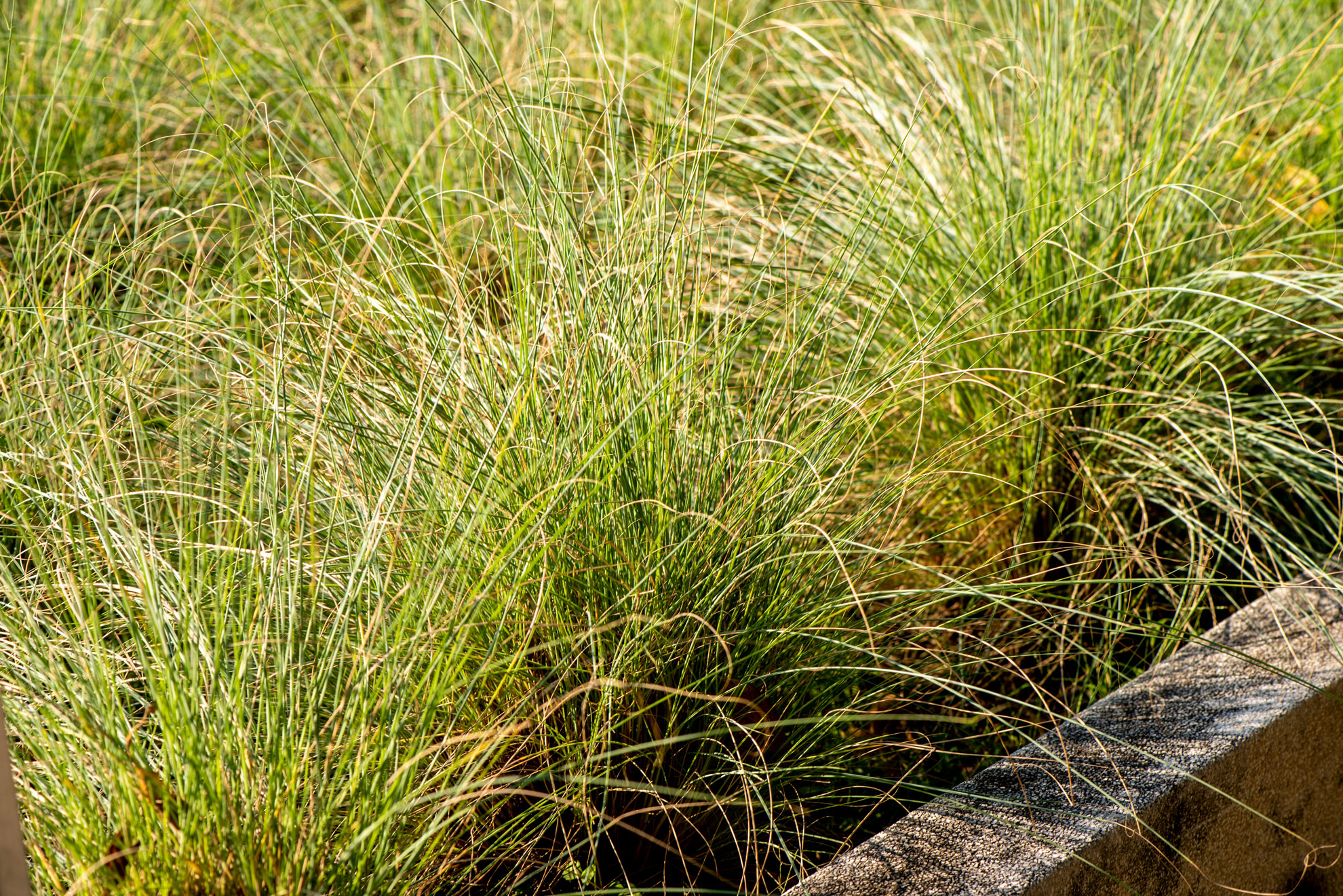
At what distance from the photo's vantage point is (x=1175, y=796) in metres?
1.51

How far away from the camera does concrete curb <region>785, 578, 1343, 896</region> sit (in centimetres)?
139

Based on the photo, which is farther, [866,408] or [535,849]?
[866,408]

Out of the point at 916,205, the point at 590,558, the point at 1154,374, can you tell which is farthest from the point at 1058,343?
the point at 590,558

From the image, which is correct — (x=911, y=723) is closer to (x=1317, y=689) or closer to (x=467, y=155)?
(x=1317, y=689)

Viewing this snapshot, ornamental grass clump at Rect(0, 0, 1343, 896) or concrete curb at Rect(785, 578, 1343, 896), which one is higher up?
ornamental grass clump at Rect(0, 0, 1343, 896)

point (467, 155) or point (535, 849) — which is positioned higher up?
point (467, 155)

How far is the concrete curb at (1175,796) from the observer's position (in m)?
1.39

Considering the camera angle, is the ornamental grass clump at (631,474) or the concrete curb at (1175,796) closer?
the ornamental grass clump at (631,474)

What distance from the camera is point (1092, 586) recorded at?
208 cm

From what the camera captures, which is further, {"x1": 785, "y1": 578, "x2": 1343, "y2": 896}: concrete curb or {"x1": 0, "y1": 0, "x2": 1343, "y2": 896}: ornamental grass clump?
{"x1": 785, "y1": 578, "x2": 1343, "y2": 896}: concrete curb

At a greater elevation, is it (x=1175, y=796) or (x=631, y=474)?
(x=631, y=474)

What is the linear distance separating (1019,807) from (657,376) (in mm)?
717

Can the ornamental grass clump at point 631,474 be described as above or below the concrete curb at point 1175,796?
above

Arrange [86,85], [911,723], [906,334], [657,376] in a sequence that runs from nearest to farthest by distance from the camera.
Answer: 1. [657,376]
2. [911,723]
3. [906,334]
4. [86,85]
